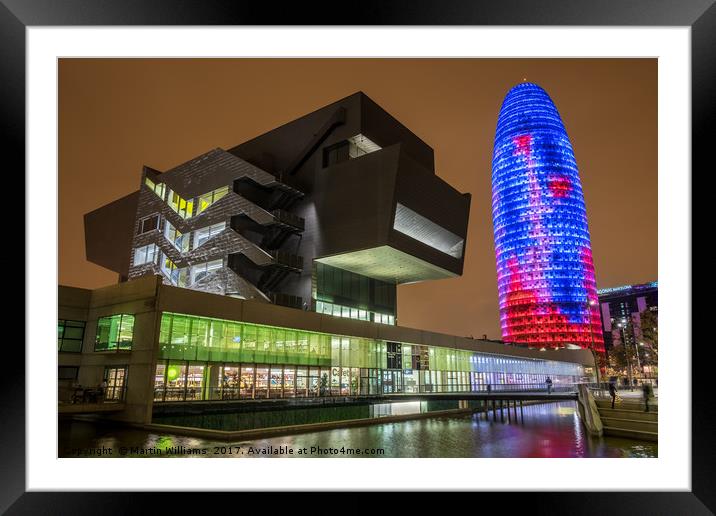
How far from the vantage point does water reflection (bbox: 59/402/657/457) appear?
1529cm

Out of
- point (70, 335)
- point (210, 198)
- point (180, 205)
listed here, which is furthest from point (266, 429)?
point (180, 205)

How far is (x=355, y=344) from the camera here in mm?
43156

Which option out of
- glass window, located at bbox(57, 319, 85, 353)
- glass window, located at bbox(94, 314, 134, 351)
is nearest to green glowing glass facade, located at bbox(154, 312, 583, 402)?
glass window, located at bbox(94, 314, 134, 351)

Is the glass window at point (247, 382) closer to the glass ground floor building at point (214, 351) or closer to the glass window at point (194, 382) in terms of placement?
the glass ground floor building at point (214, 351)

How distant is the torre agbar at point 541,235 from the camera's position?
116 meters

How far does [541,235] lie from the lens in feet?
387

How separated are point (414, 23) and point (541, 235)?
120 m

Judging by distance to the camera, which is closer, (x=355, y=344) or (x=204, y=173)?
(x=355, y=344)

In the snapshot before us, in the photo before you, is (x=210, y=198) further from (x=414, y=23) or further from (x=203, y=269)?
(x=414, y=23)

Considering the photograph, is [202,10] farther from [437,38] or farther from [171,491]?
[171,491]

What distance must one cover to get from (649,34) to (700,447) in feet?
18.2

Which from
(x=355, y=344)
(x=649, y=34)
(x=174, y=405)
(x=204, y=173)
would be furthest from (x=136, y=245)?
(x=649, y=34)

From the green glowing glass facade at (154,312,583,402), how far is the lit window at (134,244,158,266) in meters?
22.6

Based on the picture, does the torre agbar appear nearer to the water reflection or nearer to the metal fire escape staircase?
the metal fire escape staircase
